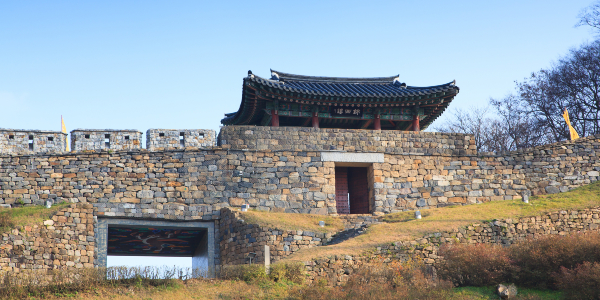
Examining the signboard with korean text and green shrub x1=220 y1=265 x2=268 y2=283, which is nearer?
green shrub x1=220 y1=265 x2=268 y2=283

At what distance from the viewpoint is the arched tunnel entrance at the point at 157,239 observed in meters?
17.8

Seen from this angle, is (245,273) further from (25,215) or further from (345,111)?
(345,111)

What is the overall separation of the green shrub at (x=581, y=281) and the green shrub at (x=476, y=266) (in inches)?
46.4

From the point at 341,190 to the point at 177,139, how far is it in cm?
561

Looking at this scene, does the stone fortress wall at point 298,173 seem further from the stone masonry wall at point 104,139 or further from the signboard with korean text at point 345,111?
the signboard with korean text at point 345,111

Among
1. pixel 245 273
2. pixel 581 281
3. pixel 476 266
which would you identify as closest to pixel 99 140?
pixel 245 273

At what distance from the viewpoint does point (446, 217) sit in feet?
59.3

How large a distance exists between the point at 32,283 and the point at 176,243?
29.4 ft

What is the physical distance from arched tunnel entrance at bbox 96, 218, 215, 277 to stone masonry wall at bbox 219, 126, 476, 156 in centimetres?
290

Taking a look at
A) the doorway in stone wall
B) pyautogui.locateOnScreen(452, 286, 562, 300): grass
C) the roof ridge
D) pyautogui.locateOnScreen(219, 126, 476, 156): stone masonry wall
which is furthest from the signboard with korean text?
pyautogui.locateOnScreen(452, 286, 562, 300): grass

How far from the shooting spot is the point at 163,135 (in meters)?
19.4

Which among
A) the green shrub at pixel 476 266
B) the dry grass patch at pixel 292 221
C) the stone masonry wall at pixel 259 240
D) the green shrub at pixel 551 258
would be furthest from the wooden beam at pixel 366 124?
the green shrub at pixel 551 258

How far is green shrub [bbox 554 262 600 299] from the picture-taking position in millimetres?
12430

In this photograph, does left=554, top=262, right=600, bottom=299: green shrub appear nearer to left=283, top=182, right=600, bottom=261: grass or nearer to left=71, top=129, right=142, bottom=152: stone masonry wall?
left=283, top=182, right=600, bottom=261: grass
